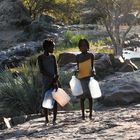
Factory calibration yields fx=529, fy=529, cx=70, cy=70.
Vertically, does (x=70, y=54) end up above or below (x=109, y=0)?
below

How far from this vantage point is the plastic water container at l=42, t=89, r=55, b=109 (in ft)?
27.8

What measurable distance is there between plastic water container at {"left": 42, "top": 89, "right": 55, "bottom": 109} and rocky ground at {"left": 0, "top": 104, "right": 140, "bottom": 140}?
34 cm

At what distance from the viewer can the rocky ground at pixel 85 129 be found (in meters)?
7.35

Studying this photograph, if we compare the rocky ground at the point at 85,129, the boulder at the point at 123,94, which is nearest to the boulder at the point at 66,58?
the boulder at the point at 123,94

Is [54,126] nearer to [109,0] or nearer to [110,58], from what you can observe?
[110,58]

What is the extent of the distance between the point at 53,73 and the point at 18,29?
3495cm

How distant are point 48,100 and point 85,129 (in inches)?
37.0

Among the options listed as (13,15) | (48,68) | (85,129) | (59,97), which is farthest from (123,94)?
(13,15)

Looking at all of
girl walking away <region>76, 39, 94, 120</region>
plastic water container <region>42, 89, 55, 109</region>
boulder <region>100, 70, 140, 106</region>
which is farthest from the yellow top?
boulder <region>100, 70, 140, 106</region>

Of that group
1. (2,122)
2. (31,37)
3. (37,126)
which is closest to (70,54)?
(2,122)

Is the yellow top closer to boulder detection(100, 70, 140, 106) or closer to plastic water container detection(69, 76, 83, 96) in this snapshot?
plastic water container detection(69, 76, 83, 96)

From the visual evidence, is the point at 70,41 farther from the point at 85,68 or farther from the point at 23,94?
the point at 85,68

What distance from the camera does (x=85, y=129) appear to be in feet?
25.8

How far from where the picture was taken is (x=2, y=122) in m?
10.0
